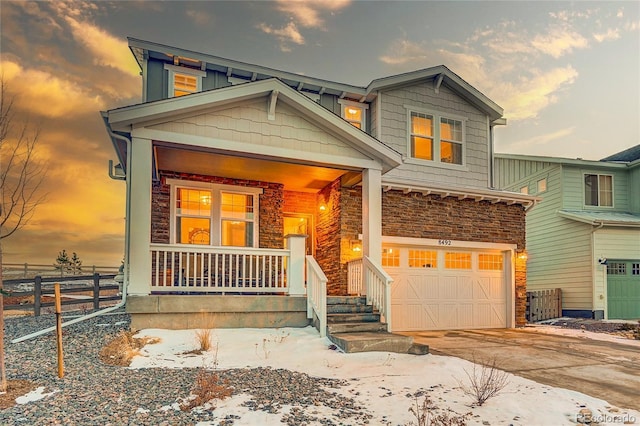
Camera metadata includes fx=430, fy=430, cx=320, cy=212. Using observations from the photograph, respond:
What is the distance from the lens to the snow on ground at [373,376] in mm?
4379

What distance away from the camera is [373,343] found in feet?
23.2

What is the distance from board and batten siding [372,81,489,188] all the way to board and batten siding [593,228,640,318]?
5.59 m

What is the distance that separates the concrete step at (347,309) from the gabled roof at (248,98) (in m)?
3.11

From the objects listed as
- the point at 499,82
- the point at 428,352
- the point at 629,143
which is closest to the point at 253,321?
the point at 428,352

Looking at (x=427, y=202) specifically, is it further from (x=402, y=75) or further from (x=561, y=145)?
(x=561, y=145)

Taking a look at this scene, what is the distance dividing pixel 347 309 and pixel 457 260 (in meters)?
5.03

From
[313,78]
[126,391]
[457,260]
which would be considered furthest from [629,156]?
[126,391]

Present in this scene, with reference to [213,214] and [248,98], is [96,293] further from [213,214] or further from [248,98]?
[248,98]

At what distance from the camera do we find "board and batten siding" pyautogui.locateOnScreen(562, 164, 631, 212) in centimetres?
1688

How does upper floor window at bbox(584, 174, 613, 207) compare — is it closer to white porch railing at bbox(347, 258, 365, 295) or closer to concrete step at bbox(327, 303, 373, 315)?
white porch railing at bbox(347, 258, 365, 295)

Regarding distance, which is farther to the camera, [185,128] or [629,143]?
[629,143]

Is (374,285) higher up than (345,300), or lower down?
higher up

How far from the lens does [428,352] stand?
7.24 m

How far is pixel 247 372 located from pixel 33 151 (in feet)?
14.9
